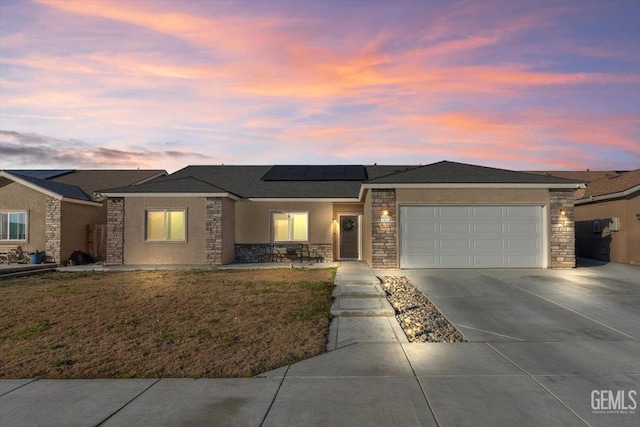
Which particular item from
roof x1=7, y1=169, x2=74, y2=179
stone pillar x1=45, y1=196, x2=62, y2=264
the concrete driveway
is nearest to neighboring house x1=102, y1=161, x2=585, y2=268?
stone pillar x1=45, y1=196, x2=62, y2=264

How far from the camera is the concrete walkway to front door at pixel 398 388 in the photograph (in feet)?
12.0

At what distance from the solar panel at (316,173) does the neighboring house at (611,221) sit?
10890mm

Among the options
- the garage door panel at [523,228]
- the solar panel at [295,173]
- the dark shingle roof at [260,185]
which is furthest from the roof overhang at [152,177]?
the garage door panel at [523,228]

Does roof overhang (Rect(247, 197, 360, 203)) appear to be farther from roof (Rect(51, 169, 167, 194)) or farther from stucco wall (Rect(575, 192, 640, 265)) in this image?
stucco wall (Rect(575, 192, 640, 265))

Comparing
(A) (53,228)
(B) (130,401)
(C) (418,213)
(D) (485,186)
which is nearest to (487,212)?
(D) (485,186)

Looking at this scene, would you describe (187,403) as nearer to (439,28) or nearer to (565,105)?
(439,28)

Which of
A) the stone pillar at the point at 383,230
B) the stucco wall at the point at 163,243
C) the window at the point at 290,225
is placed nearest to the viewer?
the stone pillar at the point at 383,230

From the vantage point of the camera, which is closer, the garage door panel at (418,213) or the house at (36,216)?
the garage door panel at (418,213)

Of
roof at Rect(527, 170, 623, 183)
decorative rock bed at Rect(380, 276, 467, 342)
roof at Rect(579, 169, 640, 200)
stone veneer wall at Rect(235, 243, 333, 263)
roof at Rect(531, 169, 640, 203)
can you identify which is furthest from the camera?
roof at Rect(527, 170, 623, 183)

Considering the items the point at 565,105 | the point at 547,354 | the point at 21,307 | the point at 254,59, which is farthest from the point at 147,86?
the point at 565,105

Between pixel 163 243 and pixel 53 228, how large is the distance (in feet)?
18.7

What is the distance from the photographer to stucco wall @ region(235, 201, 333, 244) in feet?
59.4

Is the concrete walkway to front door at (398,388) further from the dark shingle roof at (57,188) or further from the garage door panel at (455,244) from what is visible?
the dark shingle roof at (57,188)

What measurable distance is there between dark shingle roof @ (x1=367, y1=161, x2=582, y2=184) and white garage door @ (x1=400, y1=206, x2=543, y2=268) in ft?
3.32
